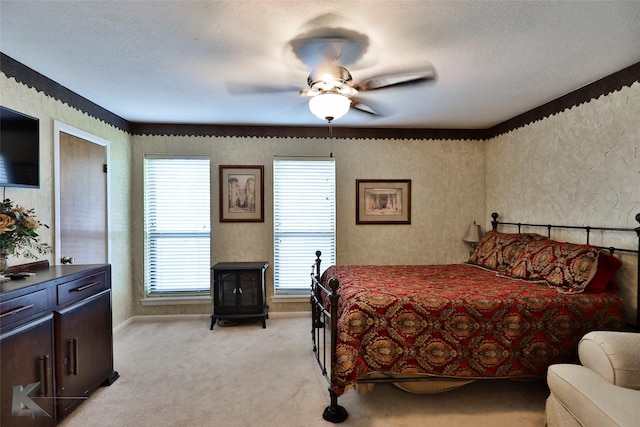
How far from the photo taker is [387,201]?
15.2ft

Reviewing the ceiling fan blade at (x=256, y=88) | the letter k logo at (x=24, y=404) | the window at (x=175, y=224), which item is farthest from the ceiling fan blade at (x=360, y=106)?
the letter k logo at (x=24, y=404)

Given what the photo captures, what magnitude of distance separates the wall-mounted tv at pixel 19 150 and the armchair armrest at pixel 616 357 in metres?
4.03

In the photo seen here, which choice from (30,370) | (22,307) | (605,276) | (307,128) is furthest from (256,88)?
(605,276)

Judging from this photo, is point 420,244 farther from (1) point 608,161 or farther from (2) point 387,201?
(1) point 608,161

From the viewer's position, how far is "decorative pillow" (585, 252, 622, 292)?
2594 millimetres

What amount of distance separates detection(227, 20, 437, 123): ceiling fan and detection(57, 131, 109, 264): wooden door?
236cm

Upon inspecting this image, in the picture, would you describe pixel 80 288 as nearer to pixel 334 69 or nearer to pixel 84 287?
pixel 84 287

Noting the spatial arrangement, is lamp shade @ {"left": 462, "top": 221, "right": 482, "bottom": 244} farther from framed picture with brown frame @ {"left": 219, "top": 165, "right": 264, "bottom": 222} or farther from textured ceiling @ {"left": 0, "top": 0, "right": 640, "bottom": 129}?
framed picture with brown frame @ {"left": 219, "top": 165, "right": 264, "bottom": 222}

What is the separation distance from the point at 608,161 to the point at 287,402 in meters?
3.35

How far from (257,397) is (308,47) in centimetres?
264

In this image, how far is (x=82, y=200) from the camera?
10.8 feet

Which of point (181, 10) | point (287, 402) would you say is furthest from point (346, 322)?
point (181, 10)

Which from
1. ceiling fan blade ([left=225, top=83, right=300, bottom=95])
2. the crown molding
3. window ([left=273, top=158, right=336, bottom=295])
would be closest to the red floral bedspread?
ceiling fan blade ([left=225, top=83, right=300, bottom=95])

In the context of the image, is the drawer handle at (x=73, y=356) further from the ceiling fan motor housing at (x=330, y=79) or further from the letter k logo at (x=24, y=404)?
the ceiling fan motor housing at (x=330, y=79)
